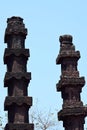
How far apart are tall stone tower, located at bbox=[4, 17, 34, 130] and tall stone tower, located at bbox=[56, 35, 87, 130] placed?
2.05 m

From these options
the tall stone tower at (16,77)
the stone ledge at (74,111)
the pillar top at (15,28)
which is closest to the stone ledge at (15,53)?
the tall stone tower at (16,77)

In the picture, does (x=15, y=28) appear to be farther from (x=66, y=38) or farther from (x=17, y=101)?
(x=17, y=101)

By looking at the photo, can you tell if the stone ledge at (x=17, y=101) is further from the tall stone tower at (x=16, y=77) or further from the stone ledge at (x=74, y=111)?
the stone ledge at (x=74, y=111)

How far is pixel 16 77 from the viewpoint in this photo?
19.4m

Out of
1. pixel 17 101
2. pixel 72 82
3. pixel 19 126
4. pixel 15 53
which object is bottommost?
pixel 19 126

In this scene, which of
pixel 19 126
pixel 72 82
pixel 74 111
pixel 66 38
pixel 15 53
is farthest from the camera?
pixel 66 38

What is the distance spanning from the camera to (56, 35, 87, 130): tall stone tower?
19797 millimetres

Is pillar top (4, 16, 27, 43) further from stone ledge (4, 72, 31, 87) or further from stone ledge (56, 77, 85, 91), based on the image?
stone ledge (56, 77, 85, 91)

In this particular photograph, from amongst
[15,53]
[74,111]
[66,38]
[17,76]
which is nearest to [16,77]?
[17,76]

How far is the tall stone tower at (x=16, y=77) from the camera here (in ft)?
61.5

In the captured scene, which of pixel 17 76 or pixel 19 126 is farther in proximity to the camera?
pixel 17 76

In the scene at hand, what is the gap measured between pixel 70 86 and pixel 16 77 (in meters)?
3.05

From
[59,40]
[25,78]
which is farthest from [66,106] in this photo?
[59,40]

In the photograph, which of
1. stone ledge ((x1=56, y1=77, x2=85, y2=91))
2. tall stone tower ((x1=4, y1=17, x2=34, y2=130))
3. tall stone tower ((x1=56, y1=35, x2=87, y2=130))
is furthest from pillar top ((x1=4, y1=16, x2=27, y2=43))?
stone ledge ((x1=56, y1=77, x2=85, y2=91))
